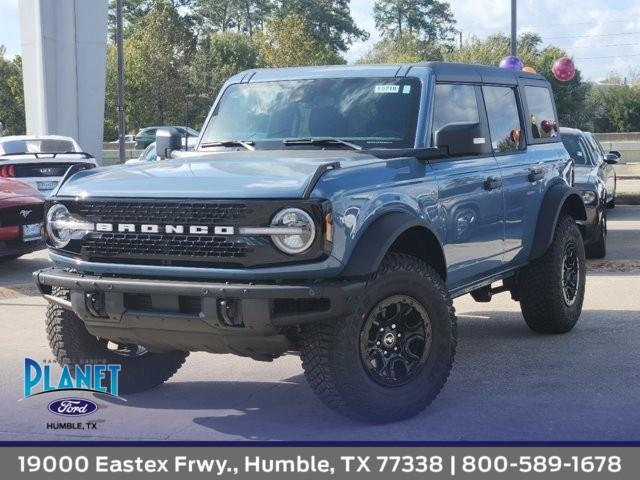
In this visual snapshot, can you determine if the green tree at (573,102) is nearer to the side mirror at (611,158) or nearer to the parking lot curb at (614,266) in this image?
the side mirror at (611,158)

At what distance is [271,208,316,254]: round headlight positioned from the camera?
4.89 m

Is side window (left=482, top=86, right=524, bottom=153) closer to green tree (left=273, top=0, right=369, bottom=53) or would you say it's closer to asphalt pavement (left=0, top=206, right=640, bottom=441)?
asphalt pavement (left=0, top=206, right=640, bottom=441)

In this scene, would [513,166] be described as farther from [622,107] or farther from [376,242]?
[622,107]

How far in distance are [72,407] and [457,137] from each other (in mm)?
2800

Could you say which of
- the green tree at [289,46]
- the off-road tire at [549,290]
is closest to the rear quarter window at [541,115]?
the off-road tire at [549,290]

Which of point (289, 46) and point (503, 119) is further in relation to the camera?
point (289, 46)

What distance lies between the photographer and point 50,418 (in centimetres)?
573

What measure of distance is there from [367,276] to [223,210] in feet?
2.66

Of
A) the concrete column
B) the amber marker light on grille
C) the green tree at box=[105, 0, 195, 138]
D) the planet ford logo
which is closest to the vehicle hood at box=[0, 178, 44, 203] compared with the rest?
the planet ford logo

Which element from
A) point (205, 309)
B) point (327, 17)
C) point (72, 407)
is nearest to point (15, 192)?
point (72, 407)

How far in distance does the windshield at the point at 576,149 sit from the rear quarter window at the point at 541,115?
189 inches

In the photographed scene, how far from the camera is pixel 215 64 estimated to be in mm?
60000

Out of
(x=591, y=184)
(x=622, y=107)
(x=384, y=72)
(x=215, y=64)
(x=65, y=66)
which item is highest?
(x=215, y=64)
